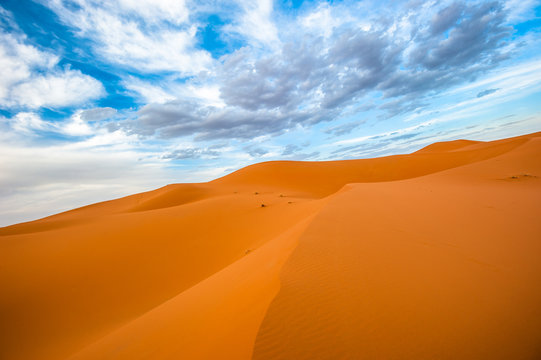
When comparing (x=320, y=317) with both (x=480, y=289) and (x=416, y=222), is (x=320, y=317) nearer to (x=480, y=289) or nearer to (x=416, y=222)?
(x=480, y=289)

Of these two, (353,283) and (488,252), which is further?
(488,252)

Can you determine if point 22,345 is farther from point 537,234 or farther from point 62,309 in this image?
point 537,234

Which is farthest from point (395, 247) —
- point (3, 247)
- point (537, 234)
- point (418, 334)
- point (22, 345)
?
point (3, 247)

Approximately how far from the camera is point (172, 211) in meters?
11.6

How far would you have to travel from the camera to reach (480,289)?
8.32ft

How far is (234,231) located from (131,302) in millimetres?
3874

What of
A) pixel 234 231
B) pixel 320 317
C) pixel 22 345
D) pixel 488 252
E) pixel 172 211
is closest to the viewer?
pixel 320 317

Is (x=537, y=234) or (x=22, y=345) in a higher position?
(x=537, y=234)

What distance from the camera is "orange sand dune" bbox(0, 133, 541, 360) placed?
1945mm

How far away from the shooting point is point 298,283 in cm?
255

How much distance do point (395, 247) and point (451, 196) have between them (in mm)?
5066

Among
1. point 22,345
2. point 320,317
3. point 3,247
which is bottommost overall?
point 22,345

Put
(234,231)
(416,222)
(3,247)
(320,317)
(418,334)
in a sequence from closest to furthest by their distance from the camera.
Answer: (418,334) < (320,317) < (416,222) < (3,247) < (234,231)

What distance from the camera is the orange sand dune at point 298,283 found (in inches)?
76.6
